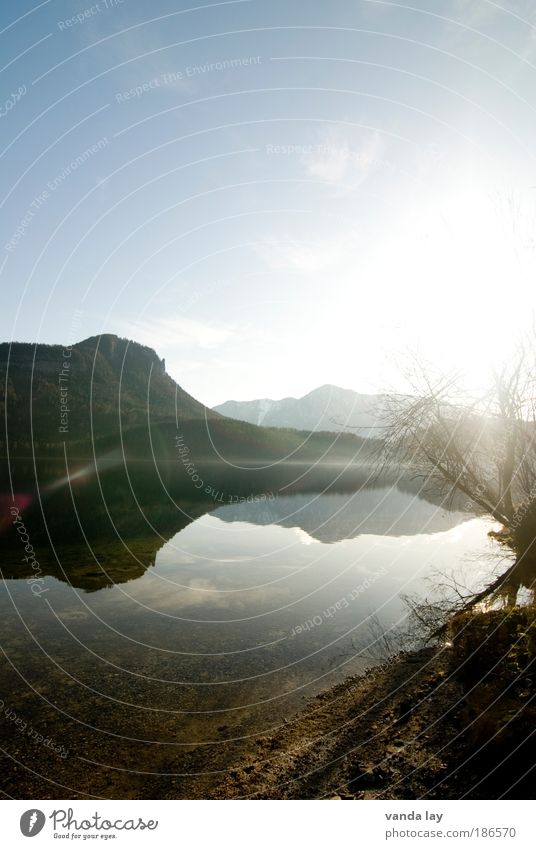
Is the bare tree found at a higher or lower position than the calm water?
higher

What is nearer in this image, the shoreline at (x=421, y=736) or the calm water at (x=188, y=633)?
the shoreline at (x=421, y=736)

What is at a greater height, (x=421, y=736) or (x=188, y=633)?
(x=421, y=736)

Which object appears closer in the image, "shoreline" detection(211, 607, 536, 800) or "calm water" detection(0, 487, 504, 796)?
"shoreline" detection(211, 607, 536, 800)

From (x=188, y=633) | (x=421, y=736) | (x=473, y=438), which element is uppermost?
(x=473, y=438)

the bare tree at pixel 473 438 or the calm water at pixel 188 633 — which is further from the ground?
the bare tree at pixel 473 438

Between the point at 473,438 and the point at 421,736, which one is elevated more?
the point at 473,438

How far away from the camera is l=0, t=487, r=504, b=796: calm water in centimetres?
993

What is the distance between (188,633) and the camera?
53.5 ft

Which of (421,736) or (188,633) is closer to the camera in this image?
(421,736)

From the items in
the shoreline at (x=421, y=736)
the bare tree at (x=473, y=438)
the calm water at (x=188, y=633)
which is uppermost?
the bare tree at (x=473, y=438)

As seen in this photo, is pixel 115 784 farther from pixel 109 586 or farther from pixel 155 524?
pixel 155 524

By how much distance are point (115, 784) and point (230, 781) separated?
7.15 ft

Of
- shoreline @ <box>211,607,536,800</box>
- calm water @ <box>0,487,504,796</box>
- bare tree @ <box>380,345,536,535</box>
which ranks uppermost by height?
bare tree @ <box>380,345,536,535</box>

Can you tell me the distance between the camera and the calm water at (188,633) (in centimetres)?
993
